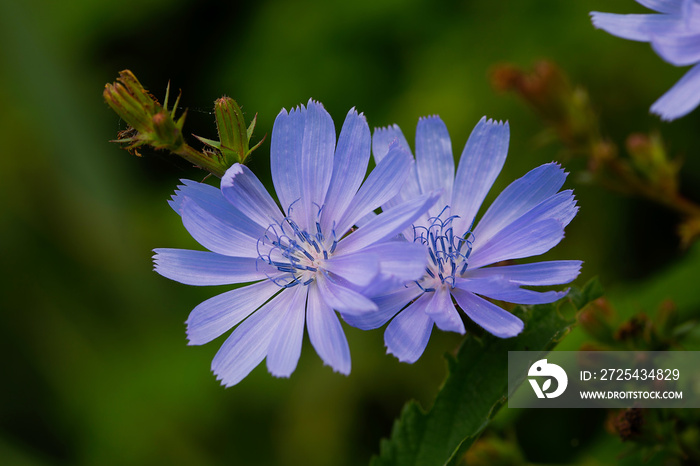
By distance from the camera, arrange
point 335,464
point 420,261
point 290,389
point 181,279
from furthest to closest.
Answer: point 290,389, point 335,464, point 181,279, point 420,261

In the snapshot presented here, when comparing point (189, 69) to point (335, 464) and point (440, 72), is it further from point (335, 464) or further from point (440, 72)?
point (335, 464)

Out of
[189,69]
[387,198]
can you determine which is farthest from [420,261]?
[189,69]

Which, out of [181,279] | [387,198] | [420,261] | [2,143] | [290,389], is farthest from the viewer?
[2,143]

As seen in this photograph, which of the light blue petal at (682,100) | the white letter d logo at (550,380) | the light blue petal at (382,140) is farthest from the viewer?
the white letter d logo at (550,380)

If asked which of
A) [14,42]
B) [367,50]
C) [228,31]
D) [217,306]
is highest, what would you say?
[14,42]

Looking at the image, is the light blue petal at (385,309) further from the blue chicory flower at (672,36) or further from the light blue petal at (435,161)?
the blue chicory flower at (672,36)

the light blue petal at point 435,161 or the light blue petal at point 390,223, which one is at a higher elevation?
the light blue petal at point 435,161

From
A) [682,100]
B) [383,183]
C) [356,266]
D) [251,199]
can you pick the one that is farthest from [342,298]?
[682,100]

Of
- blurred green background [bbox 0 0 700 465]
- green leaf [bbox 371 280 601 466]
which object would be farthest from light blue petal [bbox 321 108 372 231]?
blurred green background [bbox 0 0 700 465]

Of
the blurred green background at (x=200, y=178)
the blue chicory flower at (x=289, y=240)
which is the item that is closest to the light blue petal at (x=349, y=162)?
the blue chicory flower at (x=289, y=240)
